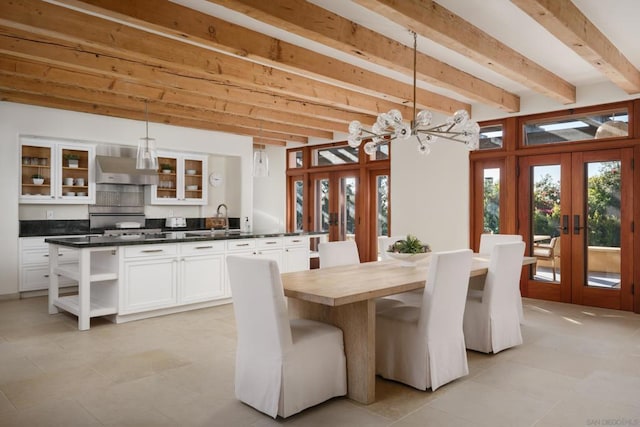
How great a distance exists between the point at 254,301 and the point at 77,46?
2.98 metres

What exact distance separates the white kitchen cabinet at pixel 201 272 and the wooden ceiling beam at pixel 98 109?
8.16ft

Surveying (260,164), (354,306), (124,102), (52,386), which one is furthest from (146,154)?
(354,306)

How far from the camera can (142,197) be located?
777cm

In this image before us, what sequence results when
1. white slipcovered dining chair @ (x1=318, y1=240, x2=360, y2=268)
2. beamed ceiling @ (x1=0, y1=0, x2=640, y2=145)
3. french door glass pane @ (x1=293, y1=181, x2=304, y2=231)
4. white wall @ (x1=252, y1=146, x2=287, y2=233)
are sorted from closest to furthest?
beamed ceiling @ (x1=0, y1=0, x2=640, y2=145)
white slipcovered dining chair @ (x1=318, y1=240, x2=360, y2=268)
french door glass pane @ (x1=293, y1=181, x2=304, y2=231)
white wall @ (x1=252, y1=146, x2=287, y2=233)

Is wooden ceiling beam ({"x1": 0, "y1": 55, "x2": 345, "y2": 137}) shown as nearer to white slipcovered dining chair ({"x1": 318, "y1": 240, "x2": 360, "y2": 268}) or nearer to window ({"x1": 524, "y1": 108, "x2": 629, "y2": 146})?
white slipcovered dining chair ({"x1": 318, "y1": 240, "x2": 360, "y2": 268})

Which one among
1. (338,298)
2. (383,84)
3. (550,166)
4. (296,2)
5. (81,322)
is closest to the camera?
(338,298)

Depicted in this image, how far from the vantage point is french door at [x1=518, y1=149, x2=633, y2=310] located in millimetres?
5375

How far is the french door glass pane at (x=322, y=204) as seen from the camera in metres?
8.84

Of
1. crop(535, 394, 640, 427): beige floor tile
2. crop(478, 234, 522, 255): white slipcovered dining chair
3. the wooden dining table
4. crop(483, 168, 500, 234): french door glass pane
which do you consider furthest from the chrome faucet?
crop(535, 394, 640, 427): beige floor tile

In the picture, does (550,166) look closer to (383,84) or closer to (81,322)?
(383,84)

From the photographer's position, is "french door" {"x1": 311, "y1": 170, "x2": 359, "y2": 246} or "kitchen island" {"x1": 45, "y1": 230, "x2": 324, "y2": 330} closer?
"kitchen island" {"x1": 45, "y1": 230, "x2": 324, "y2": 330}

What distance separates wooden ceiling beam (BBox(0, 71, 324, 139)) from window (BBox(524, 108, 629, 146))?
3.53 m

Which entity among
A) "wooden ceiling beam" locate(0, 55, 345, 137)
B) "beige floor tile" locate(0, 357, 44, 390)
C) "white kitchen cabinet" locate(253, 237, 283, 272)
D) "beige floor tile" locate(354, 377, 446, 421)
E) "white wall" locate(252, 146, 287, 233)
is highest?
"wooden ceiling beam" locate(0, 55, 345, 137)

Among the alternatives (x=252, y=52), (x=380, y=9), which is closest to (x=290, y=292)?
(x=380, y=9)
